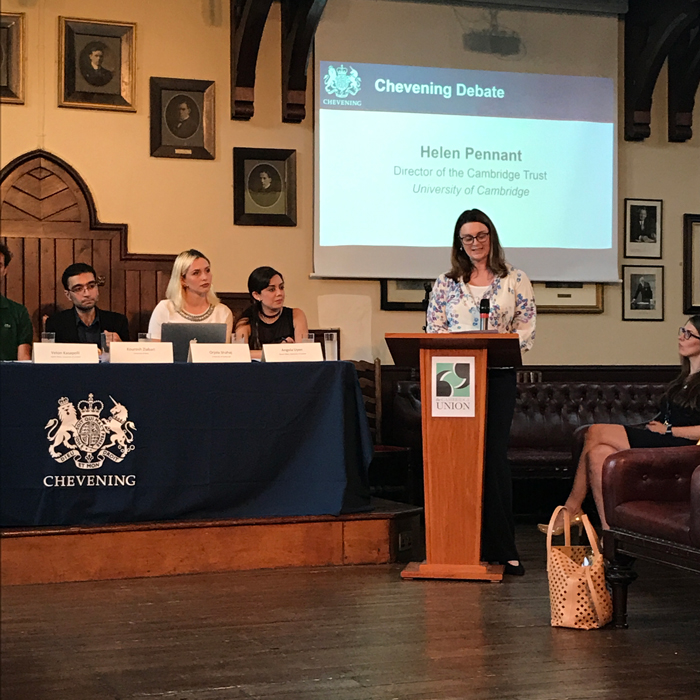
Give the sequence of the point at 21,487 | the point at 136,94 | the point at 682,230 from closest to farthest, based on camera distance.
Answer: the point at 21,487, the point at 136,94, the point at 682,230

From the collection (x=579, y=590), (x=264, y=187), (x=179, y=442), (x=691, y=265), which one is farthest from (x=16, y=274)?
(x=691, y=265)

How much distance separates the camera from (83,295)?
5.11 m

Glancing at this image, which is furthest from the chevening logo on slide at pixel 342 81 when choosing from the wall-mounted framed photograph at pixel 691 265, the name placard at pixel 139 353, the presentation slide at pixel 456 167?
the name placard at pixel 139 353

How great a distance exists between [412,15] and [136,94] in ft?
6.29

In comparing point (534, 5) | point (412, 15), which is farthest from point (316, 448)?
point (534, 5)

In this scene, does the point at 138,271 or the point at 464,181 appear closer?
the point at 138,271

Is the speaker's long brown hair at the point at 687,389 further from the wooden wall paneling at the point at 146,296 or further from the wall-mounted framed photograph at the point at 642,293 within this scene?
the wooden wall paneling at the point at 146,296

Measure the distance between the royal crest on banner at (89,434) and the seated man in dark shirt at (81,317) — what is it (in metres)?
1.19

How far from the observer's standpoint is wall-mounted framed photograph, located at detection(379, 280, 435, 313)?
6359 mm

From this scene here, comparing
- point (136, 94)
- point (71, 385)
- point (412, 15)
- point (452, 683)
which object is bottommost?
point (452, 683)

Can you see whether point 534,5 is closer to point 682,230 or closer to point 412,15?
point 412,15

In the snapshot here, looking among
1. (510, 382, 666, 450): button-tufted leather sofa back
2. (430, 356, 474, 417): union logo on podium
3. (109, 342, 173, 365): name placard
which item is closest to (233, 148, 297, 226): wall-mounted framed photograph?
(510, 382, 666, 450): button-tufted leather sofa back

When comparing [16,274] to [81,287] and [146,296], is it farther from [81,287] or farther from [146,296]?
[81,287]

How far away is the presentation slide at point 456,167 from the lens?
6.28 metres
